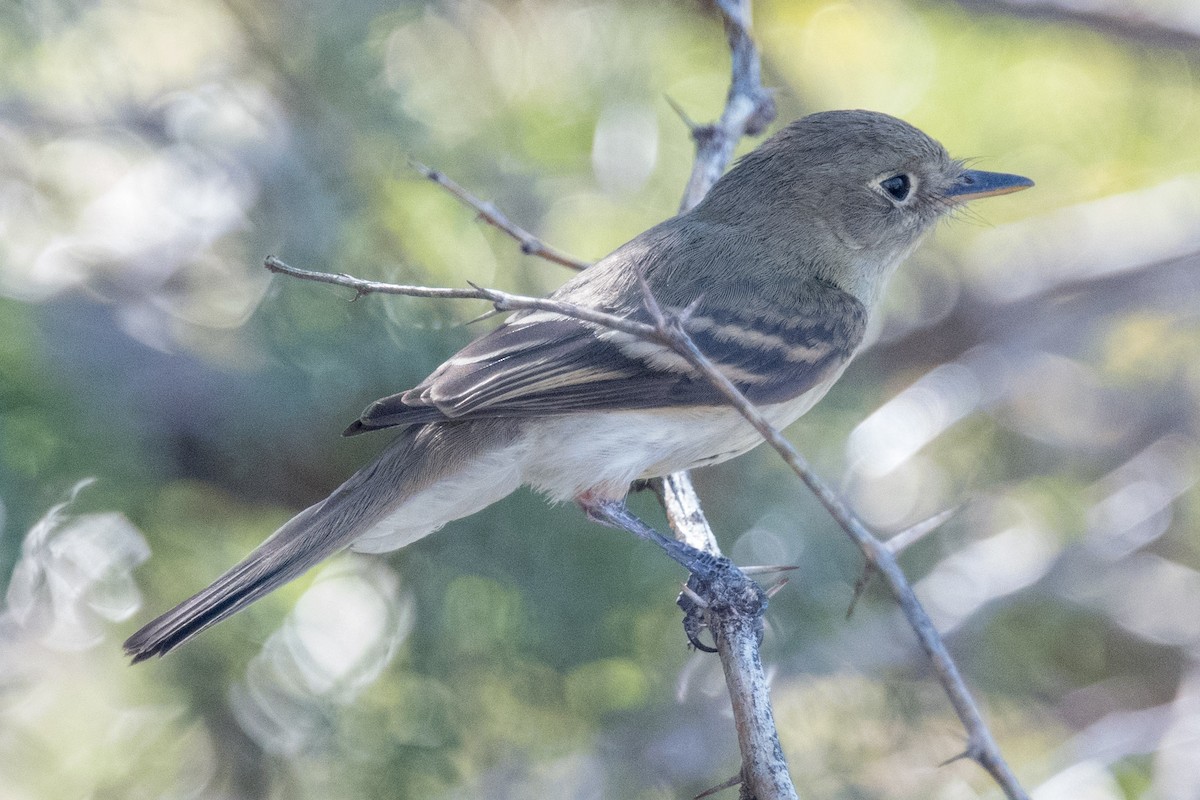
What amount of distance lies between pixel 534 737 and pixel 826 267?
1622 mm

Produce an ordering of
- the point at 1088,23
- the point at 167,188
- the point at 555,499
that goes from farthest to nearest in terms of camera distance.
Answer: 1. the point at 1088,23
2. the point at 167,188
3. the point at 555,499

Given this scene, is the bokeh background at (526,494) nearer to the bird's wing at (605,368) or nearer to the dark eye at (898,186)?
the bird's wing at (605,368)

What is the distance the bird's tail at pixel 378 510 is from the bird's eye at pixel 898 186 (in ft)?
4.40

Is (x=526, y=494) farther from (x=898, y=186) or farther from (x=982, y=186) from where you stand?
(x=982, y=186)

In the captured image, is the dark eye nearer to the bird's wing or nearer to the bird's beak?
the bird's beak

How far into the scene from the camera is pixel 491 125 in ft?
13.3

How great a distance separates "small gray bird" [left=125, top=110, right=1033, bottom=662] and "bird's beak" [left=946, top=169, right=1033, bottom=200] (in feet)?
0.05

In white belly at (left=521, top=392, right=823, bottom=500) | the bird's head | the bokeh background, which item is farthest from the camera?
the bokeh background

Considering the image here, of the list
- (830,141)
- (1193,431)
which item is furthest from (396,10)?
(1193,431)

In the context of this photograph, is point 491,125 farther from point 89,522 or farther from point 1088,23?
point 1088,23

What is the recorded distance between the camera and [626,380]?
2779 millimetres

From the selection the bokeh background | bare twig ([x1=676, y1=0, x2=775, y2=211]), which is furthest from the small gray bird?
the bokeh background

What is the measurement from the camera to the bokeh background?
336cm

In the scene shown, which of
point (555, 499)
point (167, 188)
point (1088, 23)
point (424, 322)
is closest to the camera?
point (555, 499)
